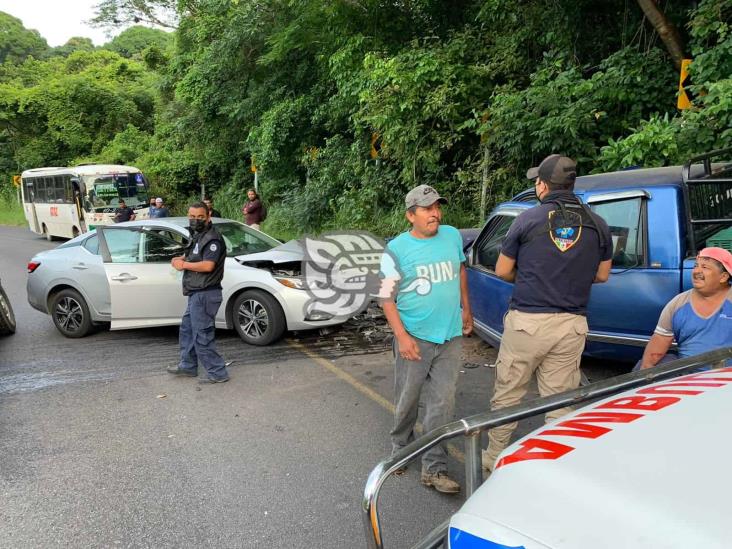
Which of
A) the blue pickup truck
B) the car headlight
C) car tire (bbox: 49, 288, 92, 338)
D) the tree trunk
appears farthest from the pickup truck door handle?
the tree trunk

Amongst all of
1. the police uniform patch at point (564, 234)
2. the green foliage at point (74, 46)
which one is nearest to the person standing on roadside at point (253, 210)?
the police uniform patch at point (564, 234)

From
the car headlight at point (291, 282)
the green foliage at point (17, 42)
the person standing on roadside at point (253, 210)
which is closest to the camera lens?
the car headlight at point (291, 282)

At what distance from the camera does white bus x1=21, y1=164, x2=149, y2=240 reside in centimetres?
1881

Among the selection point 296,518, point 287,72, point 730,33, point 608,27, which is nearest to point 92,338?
point 296,518

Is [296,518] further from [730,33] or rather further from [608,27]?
[608,27]

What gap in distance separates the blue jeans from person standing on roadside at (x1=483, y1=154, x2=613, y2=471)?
2875 mm

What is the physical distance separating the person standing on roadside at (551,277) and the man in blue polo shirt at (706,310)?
467 mm

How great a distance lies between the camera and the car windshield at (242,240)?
6895mm

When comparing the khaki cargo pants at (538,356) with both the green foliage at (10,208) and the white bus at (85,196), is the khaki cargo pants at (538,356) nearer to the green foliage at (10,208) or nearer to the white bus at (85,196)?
the white bus at (85,196)

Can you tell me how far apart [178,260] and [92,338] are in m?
2.65

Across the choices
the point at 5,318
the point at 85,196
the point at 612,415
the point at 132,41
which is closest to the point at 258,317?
the point at 5,318

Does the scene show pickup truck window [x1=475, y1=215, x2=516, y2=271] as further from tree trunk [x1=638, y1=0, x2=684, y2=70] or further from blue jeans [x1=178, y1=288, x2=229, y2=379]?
tree trunk [x1=638, y1=0, x2=684, y2=70]

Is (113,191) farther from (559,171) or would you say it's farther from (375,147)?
(559,171)

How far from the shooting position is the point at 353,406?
15.0ft
